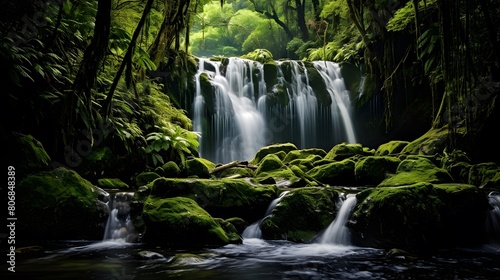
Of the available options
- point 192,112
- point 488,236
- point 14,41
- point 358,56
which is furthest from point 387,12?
point 14,41

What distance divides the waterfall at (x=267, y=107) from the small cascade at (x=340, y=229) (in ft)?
28.0

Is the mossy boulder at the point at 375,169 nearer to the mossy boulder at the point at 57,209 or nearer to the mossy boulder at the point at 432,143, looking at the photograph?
the mossy boulder at the point at 432,143

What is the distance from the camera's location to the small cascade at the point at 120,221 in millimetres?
5820

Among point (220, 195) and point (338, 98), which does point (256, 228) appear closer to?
A: point (220, 195)

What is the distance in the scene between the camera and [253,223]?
21.1ft

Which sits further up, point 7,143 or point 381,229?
point 7,143

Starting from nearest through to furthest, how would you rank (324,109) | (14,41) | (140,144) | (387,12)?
(14,41) → (140,144) → (387,12) → (324,109)

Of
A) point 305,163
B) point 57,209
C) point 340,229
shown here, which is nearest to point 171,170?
point 57,209

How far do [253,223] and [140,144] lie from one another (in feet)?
13.5

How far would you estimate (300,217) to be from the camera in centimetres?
611

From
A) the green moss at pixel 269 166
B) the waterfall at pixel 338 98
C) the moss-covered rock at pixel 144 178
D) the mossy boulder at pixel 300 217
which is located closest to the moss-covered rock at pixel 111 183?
the moss-covered rock at pixel 144 178

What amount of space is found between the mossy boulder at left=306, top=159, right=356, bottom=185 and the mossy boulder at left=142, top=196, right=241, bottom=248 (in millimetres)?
4566

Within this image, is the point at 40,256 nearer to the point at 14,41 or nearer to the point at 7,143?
the point at 7,143

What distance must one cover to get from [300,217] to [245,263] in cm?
175
